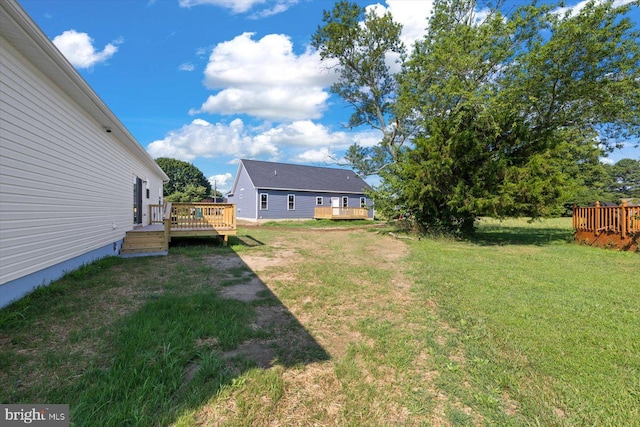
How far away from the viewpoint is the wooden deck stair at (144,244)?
827cm

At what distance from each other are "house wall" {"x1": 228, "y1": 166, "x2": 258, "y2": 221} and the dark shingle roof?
941 mm

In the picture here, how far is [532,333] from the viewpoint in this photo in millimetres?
3248

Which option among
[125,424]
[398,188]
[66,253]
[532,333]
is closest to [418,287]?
[532,333]

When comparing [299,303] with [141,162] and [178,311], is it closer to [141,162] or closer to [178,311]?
[178,311]

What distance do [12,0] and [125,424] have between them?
178 inches

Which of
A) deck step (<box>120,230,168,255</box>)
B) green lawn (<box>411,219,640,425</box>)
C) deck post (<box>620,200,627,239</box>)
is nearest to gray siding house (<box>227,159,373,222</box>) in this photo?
deck step (<box>120,230,168,255</box>)

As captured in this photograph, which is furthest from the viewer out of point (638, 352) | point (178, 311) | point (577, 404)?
point (178, 311)

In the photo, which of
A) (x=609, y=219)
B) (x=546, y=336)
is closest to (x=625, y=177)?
(x=609, y=219)

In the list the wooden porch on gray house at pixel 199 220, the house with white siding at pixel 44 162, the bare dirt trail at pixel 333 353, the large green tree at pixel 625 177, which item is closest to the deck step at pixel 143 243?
the wooden porch on gray house at pixel 199 220

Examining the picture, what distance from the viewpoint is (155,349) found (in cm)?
278

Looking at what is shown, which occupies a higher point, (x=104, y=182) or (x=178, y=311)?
(x=104, y=182)

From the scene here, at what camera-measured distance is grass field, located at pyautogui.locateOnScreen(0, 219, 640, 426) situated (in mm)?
2080

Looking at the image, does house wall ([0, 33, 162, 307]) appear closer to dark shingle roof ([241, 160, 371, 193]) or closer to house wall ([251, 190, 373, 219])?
house wall ([251, 190, 373, 219])

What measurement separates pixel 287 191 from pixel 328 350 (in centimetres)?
2263
